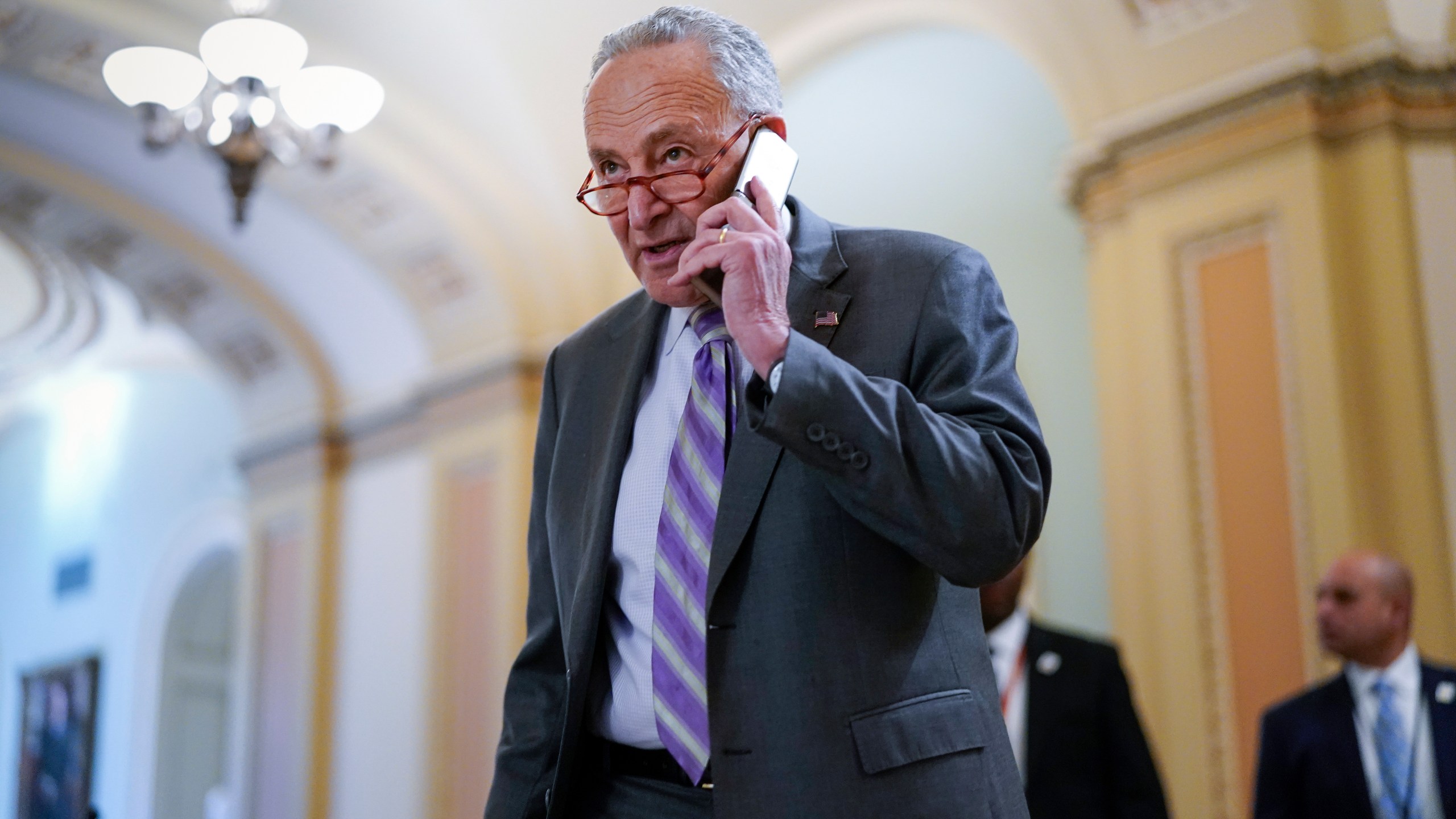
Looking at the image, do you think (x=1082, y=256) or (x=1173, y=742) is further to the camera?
(x=1082, y=256)

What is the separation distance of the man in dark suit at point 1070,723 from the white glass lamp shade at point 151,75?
182 inches

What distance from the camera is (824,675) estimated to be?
1581mm

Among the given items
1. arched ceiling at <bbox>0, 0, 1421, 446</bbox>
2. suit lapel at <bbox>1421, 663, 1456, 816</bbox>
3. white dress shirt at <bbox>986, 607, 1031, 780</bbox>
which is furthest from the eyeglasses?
arched ceiling at <bbox>0, 0, 1421, 446</bbox>

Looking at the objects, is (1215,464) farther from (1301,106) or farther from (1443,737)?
(1443,737)

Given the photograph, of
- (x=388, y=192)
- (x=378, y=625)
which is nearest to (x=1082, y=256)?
(x=388, y=192)

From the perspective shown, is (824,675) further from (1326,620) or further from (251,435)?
(251,435)

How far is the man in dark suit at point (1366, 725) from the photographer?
4211 millimetres

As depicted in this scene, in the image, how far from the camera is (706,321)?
6.19 feet

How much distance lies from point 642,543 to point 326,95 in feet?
19.6

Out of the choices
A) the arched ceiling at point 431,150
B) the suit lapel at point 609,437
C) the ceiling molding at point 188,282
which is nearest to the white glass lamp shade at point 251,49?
the arched ceiling at point 431,150

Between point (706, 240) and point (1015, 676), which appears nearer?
point (706, 240)

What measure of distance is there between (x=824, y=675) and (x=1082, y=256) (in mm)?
5981

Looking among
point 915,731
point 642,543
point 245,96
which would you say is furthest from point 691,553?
point 245,96

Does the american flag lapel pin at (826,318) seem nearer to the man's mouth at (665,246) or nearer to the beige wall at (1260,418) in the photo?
the man's mouth at (665,246)
